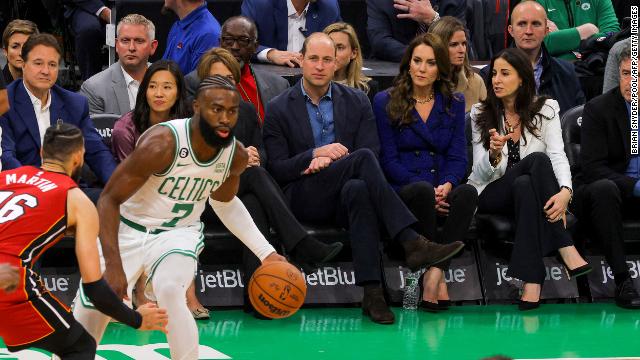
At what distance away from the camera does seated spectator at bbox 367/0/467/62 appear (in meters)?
9.12

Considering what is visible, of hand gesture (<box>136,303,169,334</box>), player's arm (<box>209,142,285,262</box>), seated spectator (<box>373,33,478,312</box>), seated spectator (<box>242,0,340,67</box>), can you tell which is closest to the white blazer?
seated spectator (<box>373,33,478,312</box>)

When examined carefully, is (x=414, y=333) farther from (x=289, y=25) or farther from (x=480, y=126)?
(x=289, y=25)

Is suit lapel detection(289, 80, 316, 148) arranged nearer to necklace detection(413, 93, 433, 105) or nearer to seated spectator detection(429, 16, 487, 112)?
necklace detection(413, 93, 433, 105)

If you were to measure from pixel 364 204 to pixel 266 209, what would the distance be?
0.60 m

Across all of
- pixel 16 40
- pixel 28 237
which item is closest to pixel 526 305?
pixel 28 237

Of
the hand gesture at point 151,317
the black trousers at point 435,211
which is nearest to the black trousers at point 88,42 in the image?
the black trousers at point 435,211

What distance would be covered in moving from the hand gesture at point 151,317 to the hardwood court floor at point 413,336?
4.59 feet

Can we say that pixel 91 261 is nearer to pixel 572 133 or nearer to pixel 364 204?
pixel 364 204

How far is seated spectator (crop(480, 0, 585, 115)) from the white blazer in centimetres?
71

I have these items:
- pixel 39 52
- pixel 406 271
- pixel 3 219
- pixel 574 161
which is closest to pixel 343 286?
pixel 406 271

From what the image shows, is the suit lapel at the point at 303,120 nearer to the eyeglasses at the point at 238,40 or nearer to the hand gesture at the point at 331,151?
the hand gesture at the point at 331,151

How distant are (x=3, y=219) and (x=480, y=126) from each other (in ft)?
12.8

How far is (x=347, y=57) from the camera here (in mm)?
8273

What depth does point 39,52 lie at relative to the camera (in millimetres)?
7496
